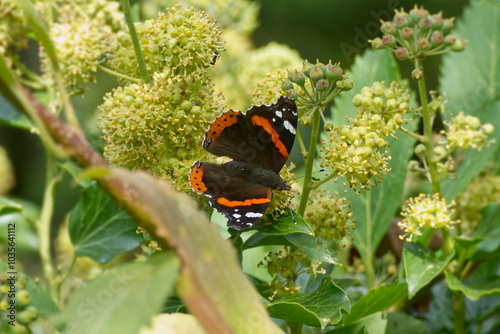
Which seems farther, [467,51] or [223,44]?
[467,51]

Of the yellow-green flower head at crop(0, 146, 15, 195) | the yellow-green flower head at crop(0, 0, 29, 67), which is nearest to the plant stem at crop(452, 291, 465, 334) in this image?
the yellow-green flower head at crop(0, 0, 29, 67)

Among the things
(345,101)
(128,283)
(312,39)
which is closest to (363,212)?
(345,101)

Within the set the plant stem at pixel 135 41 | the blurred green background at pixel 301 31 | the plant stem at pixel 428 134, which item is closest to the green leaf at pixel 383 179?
the plant stem at pixel 428 134

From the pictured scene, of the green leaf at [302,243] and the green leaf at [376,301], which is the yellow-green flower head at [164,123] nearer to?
the green leaf at [302,243]

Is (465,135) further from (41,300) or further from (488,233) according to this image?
(41,300)

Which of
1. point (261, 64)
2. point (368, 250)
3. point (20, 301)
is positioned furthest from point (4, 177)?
point (368, 250)

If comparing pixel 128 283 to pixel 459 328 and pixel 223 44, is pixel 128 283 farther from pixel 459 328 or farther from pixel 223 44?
pixel 459 328
